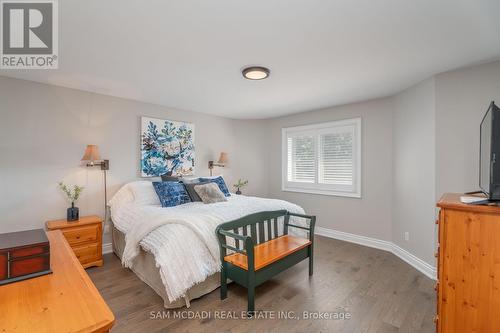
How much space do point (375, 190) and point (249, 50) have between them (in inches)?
118

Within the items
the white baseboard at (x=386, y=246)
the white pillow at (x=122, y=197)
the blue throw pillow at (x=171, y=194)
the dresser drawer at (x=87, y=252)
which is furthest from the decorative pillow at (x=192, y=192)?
the white baseboard at (x=386, y=246)

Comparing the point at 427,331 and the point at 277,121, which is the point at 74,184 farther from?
the point at 427,331

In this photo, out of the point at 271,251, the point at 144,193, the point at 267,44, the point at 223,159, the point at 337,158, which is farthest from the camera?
the point at 223,159

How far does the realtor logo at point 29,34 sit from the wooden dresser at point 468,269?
288cm

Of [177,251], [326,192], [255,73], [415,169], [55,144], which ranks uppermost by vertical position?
[255,73]

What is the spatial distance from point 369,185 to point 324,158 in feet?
2.99

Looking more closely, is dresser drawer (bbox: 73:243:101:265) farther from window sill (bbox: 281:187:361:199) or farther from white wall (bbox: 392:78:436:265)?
white wall (bbox: 392:78:436:265)

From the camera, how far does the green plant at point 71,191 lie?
312 cm

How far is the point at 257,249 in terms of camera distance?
2572 mm

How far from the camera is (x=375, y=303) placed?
7.47 ft

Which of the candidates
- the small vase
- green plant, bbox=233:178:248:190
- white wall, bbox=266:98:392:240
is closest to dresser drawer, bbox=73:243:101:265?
the small vase

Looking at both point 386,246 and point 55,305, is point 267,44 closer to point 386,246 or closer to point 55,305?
point 55,305

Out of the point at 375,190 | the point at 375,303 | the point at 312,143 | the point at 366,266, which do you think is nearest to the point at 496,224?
the point at 375,303

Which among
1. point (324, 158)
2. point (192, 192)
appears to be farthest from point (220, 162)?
point (324, 158)
